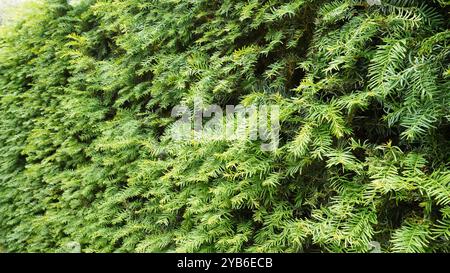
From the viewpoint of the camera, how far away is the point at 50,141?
4055 mm

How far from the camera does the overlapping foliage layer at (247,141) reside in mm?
1469

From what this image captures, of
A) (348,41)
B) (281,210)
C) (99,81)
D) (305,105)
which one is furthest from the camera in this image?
(99,81)

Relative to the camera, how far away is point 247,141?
196cm

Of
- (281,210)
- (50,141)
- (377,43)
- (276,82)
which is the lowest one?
(50,141)

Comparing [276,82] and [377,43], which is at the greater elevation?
[377,43]

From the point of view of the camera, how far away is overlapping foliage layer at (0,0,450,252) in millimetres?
1469

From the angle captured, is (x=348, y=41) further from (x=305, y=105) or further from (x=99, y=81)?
(x=99, y=81)
